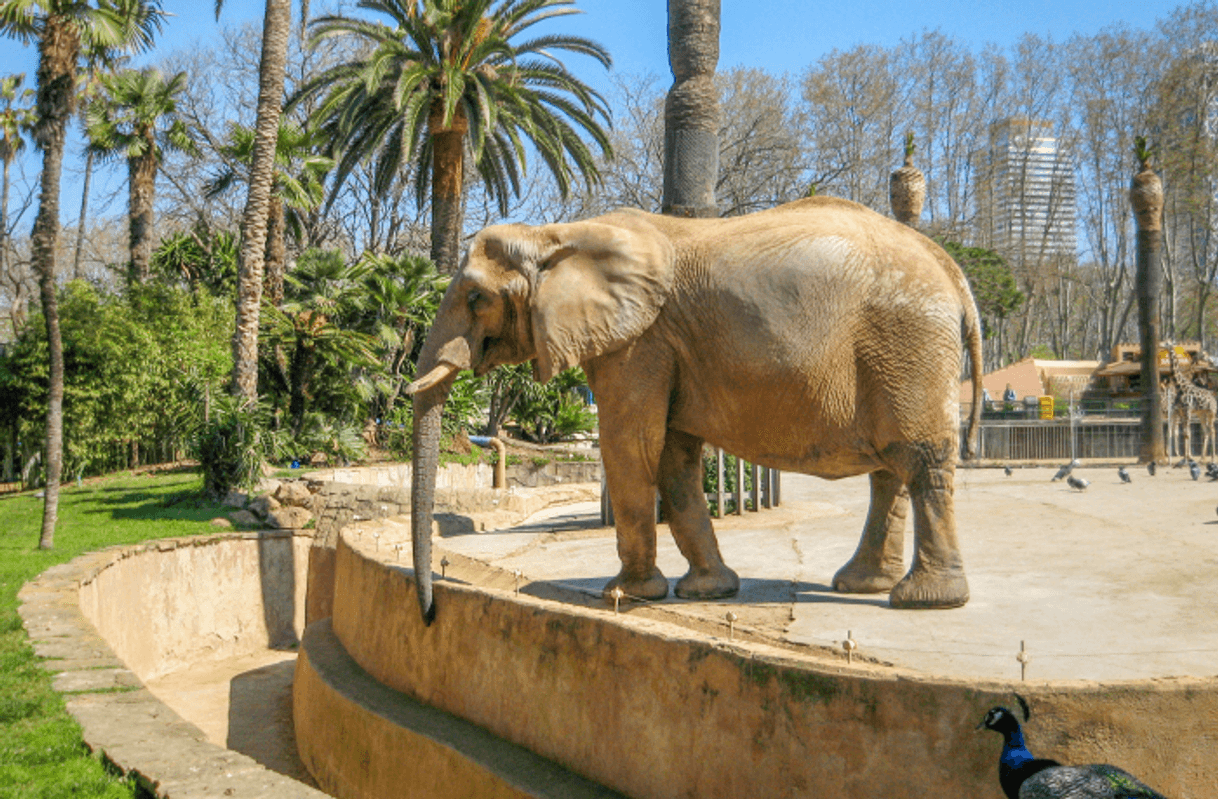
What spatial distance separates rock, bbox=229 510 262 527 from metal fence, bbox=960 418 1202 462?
55.3 feet

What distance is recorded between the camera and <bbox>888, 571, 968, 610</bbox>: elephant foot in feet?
19.5

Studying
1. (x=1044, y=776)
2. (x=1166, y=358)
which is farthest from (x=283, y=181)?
(x=1166, y=358)

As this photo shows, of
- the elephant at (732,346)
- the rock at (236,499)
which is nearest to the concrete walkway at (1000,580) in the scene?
the elephant at (732,346)

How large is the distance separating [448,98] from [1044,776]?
19474 mm

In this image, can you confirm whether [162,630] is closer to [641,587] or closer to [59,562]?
[59,562]

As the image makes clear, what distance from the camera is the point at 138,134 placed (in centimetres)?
2470

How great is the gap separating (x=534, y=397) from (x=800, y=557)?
18288 mm

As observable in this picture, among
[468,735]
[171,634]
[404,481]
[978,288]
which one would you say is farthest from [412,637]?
[978,288]

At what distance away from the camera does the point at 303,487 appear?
48.4ft

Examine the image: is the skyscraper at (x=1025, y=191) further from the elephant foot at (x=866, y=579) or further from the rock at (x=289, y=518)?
the elephant foot at (x=866, y=579)

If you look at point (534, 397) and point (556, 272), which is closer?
point (556, 272)

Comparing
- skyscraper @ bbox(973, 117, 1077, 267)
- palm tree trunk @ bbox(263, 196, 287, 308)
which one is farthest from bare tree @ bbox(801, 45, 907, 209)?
palm tree trunk @ bbox(263, 196, 287, 308)

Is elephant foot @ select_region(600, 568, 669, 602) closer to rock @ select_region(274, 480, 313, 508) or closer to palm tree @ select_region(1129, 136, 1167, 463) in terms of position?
rock @ select_region(274, 480, 313, 508)

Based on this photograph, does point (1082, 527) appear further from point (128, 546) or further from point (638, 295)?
point (128, 546)
